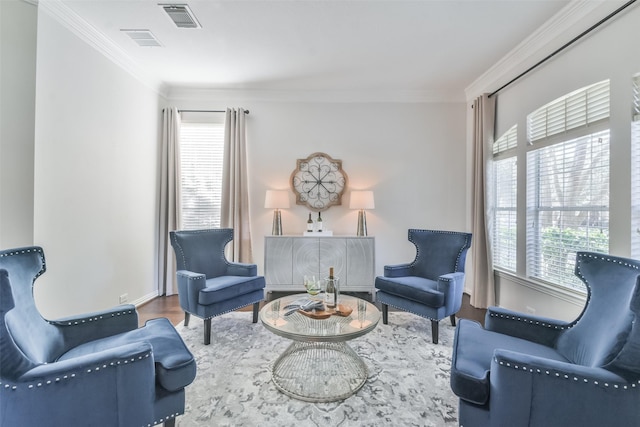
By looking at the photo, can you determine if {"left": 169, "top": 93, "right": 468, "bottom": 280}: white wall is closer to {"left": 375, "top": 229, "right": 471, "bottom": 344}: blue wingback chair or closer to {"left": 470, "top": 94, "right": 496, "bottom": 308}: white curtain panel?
{"left": 470, "top": 94, "right": 496, "bottom": 308}: white curtain panel

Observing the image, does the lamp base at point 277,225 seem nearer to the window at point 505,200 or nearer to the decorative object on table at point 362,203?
the decorative object on table at point 362,203

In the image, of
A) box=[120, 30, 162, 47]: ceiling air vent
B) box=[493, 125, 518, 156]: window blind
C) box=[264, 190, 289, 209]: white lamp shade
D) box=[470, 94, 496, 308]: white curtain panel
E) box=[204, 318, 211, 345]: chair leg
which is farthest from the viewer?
box=[264, 190, 289, 209]: white lamp shade

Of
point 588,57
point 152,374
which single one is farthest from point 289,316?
point 588,57

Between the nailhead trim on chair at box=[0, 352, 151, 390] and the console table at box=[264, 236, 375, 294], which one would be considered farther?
the console table at box=[264, 236, 375, 294]

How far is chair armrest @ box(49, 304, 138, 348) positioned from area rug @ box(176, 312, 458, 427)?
639mm

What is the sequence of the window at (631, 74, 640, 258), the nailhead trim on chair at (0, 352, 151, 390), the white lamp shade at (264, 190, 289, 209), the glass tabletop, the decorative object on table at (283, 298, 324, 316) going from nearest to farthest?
1. the nailhead trim on chair at (0, 352, 151, 390)
2. the glass tabletop
3. the window at (631, 74, 640, 258)
4. the decorative object on table at (283, 298, 324, 316)
5. the white lamp shade at (264, 190, 289, 209)

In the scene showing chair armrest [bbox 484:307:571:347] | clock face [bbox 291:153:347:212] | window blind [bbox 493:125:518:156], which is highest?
window blind [bbox 493:125:518:156]

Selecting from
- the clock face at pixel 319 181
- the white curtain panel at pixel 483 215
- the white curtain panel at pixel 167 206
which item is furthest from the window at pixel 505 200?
the white curtain panel at pixel 167 206

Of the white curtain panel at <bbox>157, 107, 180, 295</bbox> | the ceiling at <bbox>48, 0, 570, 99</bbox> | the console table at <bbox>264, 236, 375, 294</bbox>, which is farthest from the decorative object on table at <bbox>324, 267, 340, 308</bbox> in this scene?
the white curtain panel at <bbox>157, 107, 180, 295</bbox>

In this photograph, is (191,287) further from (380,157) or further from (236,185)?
(380,157)

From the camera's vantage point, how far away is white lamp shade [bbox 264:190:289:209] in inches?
157

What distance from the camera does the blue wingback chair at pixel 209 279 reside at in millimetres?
2645

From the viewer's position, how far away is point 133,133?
358 cm

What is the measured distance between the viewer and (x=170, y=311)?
3.46 m
